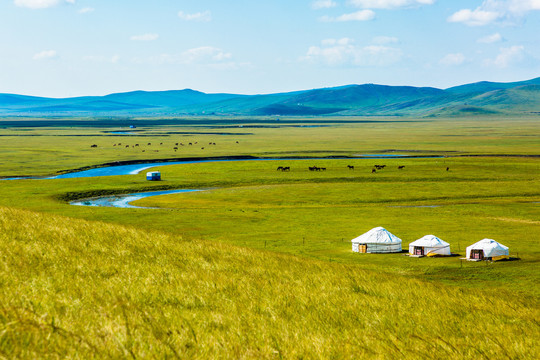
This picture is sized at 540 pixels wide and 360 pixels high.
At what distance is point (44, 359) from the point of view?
6.02 meters

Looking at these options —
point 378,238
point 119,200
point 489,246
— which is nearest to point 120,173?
point 119,200

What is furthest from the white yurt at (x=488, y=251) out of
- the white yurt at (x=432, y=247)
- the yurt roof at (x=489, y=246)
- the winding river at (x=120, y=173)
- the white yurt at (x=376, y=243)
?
the winding river at (x=120, y=173)

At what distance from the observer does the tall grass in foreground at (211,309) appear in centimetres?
711

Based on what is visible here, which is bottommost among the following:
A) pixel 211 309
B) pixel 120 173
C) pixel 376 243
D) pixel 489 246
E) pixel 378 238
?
pixel 120 173

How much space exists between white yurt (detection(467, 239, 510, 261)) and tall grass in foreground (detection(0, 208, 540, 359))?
28.0 m

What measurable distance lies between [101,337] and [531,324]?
8.21 m

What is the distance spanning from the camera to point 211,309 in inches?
364

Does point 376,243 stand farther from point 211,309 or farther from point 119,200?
point 119,200

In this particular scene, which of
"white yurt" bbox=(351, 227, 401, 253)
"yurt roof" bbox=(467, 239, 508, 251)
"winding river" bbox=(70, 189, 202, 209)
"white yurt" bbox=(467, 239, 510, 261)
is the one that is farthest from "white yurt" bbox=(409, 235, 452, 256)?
"winding river" bbox=(70, 189, 202, 209)

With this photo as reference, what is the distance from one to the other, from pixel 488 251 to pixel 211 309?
3516 cm

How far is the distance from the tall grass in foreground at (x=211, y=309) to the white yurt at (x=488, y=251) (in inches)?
1101

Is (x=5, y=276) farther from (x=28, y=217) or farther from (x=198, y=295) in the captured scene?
(x=28, y=217)

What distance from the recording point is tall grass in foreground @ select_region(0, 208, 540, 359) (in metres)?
7.11

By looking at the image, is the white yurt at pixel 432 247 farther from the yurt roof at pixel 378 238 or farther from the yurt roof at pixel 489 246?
the yurt roof at pixel 378 238
